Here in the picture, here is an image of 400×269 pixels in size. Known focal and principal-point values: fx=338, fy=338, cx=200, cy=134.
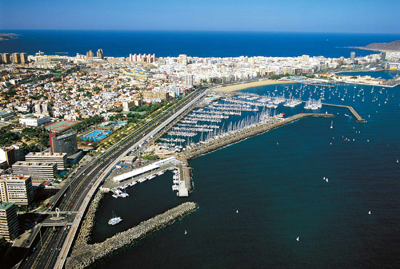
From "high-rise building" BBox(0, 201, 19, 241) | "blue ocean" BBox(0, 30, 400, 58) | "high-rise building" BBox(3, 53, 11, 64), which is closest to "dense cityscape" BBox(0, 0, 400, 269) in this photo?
"high-rise building" BBox(0, 201, 19, 241)

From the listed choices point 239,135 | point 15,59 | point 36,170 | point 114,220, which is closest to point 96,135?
point 36,170

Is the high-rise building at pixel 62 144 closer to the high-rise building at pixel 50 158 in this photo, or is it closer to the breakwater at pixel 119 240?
the high-rise building at pixel 50 158

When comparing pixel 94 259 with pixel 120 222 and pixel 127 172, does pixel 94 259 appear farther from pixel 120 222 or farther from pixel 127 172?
pixel 127 172

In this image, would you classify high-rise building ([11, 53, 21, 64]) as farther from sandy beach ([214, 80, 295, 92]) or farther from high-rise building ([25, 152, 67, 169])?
high-rise building ([25, 152, 67, 169])

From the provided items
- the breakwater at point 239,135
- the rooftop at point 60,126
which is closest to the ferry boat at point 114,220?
the breakwater at point 239,135

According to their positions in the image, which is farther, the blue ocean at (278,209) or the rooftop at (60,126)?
the rooftop at (60,126)

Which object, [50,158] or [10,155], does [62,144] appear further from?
[10,155]
